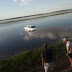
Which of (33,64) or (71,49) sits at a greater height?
(71,49)

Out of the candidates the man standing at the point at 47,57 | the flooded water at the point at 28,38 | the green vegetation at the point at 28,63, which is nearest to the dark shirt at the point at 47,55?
the man standing at the point at 47,57

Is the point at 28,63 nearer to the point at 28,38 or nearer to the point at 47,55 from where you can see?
the point at 47,55

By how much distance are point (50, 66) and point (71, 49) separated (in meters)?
2.00

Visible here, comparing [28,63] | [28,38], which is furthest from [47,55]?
[28,38]

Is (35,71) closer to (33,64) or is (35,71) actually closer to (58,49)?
(33,64)

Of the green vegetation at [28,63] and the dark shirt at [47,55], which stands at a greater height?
the dark shirt at [47,55]

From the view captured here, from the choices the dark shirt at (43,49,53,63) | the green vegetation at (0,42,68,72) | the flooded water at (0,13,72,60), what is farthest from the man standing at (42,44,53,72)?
the flooded water at (0,13,72,60)

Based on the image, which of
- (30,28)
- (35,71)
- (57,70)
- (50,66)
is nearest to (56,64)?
(57,70)

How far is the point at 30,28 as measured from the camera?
50.9m

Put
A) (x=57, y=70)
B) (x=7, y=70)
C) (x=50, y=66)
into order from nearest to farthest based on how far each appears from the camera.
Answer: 1. (x=50, y=66)
2. (x=57, y=70)
3. (x=7, y=70)

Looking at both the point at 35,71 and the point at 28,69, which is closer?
the point at 35,71

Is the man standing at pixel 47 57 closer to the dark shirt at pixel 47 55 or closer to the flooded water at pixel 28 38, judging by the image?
the dark shirt at pixel 47 55

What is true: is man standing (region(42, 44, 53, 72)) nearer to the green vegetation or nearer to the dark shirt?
the dark shirt

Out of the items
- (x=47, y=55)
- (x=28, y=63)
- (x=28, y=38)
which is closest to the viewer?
(x=47, y=55)
